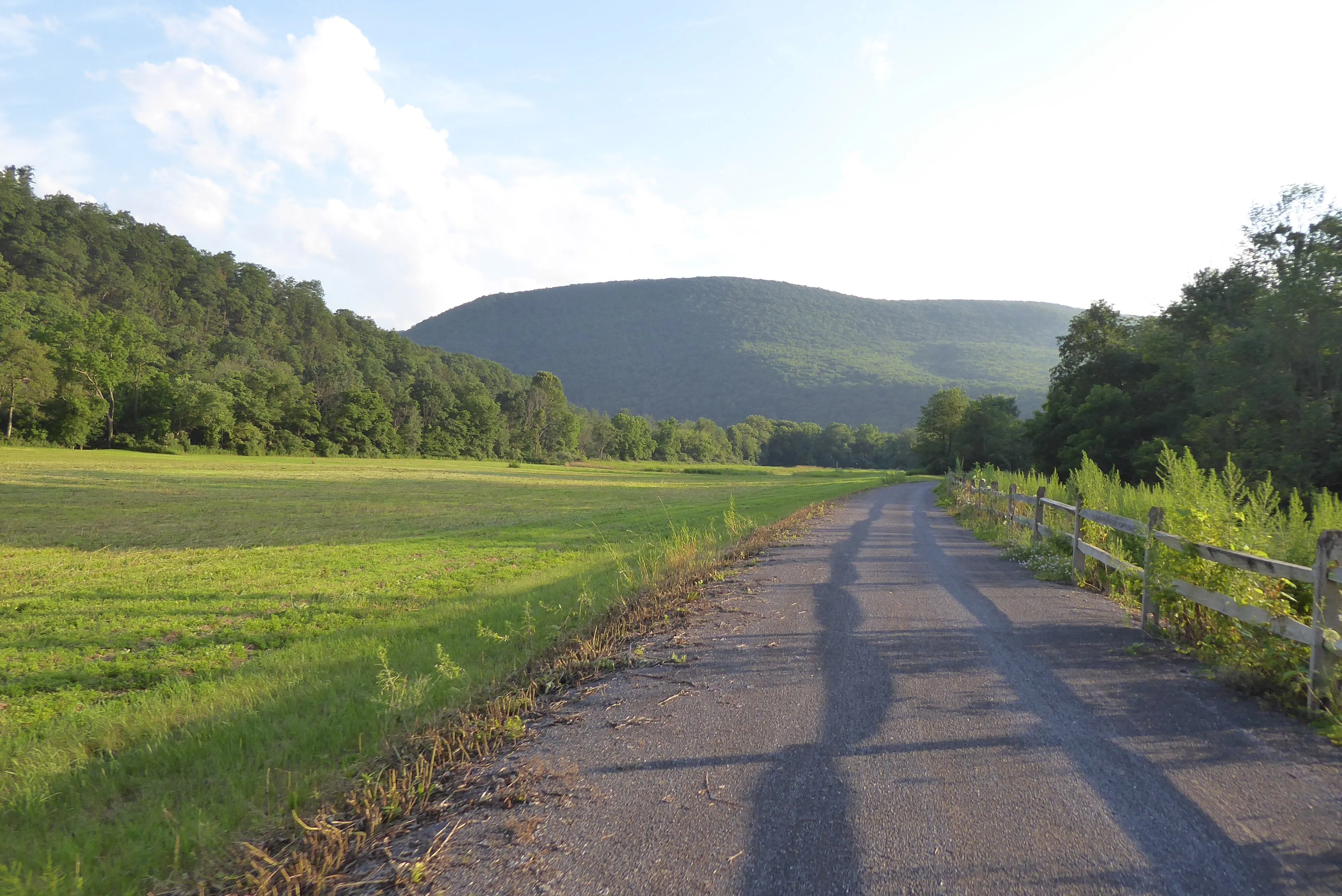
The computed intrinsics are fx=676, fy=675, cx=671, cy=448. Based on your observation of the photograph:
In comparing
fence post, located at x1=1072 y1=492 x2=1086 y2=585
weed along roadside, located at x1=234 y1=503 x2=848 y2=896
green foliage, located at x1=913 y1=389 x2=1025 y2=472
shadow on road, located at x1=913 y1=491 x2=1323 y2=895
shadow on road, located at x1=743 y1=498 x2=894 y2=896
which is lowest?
weed along roadside, located at x1=234 y1=503 x2=848 y2=896

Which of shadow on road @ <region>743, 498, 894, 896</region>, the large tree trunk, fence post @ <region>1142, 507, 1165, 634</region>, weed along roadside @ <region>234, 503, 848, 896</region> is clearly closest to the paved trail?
shadow on road @ <region>743, 498, 894, 896</region>

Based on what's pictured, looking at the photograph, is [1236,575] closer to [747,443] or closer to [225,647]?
[225,647]

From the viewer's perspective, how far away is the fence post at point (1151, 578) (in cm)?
701

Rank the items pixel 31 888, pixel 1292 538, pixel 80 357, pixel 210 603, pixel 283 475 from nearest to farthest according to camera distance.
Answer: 1. pixel 31 888
2. pixel 1292 538
3. pixel 210 603
4. pixel 283 475
5. pixel 80 357

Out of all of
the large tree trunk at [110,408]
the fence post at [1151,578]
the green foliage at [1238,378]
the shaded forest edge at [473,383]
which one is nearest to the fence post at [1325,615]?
the fence post at [1151,578]

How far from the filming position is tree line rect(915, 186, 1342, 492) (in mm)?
21391

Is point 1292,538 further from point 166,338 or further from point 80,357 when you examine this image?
point 166,338

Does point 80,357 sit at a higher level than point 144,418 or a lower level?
higher

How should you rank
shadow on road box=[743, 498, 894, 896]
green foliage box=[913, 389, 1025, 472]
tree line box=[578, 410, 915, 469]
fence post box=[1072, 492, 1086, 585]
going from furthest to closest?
tree line box=[578, 410, 915, 469], green foliage box=[913, 389, 1025, 472], fence post box=[1072, 492, 1086, 585], shadow on road box=[743, 498, 894, 896]

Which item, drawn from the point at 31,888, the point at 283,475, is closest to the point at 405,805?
the point at 31,888

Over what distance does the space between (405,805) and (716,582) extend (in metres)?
6.60

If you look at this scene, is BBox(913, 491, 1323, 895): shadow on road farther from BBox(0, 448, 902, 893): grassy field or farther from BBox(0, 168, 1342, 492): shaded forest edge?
BBox(0, 168, 1342, 492): shaded forest edge

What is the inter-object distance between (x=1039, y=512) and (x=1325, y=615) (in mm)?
8581

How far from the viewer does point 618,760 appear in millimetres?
4012
